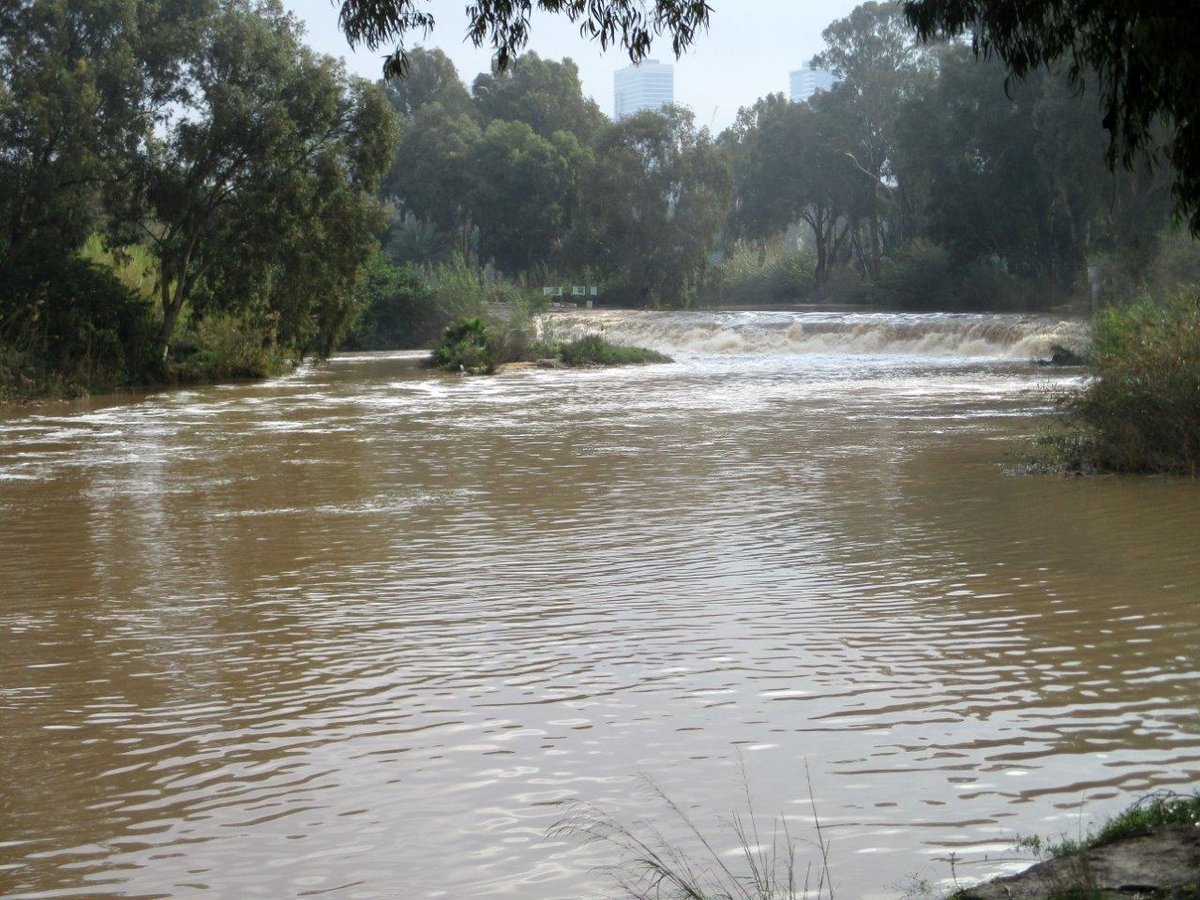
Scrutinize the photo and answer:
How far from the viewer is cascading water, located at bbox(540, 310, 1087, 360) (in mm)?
38069

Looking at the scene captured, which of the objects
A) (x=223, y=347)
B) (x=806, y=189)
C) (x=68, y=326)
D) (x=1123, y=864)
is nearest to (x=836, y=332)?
(x=223, y=347)

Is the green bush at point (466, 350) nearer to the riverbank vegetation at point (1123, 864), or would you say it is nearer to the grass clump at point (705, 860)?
the grass clump at point (705, 860)

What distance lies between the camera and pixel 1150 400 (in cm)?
1345

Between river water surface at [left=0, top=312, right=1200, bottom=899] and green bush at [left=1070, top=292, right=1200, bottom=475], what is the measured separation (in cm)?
50

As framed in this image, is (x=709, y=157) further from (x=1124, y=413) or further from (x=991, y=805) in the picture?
(x=991, y=805)

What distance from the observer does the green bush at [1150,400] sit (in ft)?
43.3

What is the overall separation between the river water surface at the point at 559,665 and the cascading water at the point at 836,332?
75.1 feet

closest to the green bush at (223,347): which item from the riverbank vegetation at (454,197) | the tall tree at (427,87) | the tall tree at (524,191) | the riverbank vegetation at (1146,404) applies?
the riverbank vegetation at (454,197)

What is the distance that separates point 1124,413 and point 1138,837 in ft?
34.3

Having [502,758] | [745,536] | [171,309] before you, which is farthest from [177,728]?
[171,309]

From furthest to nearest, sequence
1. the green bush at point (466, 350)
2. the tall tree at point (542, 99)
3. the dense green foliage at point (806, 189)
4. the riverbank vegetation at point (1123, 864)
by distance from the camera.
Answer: the tall tree at point (542, 99) < the dense green foliage at point (806, 189) < the green bush at point (466, 350) < the riverbank vegetation at point (1123, 864)

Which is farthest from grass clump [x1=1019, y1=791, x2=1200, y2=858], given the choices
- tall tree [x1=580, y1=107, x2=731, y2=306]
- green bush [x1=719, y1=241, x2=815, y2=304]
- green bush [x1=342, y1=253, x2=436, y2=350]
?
green bush [x1=719, y1=241, x2=815, y2=304]

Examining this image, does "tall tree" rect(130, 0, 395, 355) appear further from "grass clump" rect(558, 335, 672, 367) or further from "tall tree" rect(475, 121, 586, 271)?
"tall tree" rect(475, 121, 586, 271)

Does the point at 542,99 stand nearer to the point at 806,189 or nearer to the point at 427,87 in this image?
the point at 427,87
